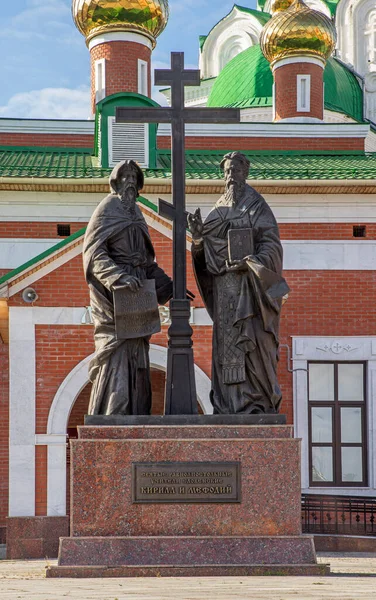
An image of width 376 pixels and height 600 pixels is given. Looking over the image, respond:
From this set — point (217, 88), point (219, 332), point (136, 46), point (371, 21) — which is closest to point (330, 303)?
point (136, 46)

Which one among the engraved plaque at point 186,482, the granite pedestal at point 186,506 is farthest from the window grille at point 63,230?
the engraved plaque at point 186,482

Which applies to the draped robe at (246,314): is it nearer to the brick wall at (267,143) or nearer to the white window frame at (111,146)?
the white window frame at (111,146)

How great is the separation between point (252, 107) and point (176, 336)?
975 inches

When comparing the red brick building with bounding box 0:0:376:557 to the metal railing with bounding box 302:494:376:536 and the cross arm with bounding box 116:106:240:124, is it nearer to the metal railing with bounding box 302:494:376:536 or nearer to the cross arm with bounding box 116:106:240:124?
the metal railing with bounding box 302:494:376:536

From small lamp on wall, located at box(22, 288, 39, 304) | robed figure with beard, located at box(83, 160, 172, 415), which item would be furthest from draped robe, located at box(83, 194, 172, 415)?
small lamp on wall, located at box(22, 288, 39, 304)

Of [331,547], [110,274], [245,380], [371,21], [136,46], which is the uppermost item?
[371,21]

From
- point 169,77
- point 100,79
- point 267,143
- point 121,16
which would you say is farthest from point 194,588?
point 121,16

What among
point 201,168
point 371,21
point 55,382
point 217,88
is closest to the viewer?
point 55,382

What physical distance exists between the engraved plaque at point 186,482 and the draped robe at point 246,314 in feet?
2.11

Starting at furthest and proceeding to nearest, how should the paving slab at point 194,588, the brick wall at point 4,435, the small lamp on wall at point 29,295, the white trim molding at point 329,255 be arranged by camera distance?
the white trim molding at point 329,255 < the brick wall at point 4,435 < the small lamp on wall at point 29,295 < the paving slab at point 194,588

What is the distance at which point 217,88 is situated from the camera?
126 ft

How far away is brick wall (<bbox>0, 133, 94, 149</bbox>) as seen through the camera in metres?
25.1

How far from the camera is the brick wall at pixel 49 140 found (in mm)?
25094

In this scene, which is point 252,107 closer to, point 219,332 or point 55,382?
point 55,382
